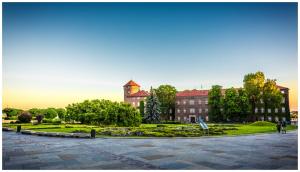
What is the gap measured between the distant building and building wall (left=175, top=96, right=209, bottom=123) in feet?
53.4

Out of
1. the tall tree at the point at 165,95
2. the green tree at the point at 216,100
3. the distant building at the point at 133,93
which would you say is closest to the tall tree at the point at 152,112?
the tall tree at the point at 165,95

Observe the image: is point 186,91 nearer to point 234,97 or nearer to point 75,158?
point 234,97

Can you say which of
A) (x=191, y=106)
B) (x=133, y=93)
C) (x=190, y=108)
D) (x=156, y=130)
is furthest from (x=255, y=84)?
(x=133, y=93)

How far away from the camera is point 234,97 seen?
65.9 meters

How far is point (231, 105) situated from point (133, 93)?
1886 inches

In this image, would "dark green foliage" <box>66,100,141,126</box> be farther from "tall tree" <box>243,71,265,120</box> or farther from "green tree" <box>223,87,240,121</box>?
"tall tree" <box>243,71,265,120</box>

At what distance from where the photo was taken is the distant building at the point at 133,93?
333ft

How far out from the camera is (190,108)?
290 ft

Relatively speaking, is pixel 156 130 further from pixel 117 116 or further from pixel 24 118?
pixel 24 118

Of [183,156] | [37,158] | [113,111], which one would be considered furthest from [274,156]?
[113,111]

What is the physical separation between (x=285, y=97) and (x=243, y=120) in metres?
14.8

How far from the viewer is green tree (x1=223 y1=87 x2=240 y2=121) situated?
6500cm

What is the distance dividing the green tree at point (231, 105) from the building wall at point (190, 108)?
1810 centimetres

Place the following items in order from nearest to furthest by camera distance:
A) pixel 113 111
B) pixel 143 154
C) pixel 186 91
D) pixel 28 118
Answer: pixel 143 154
pixel 113 111
pixel 28 118
pixel 186 91
